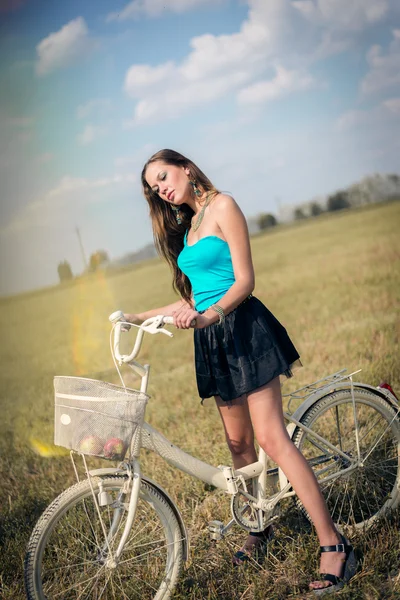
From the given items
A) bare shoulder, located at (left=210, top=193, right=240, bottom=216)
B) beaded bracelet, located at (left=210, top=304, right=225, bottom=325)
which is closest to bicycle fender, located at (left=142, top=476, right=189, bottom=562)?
beaded bracelet, located at (left=210, top=304, right=225, bottom=325)

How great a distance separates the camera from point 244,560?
262 centimetres

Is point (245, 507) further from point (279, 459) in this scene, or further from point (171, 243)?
point (171, 243)

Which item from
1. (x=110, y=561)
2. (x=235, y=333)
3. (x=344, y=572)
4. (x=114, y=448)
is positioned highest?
(x=235, y=333)

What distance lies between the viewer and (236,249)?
2.29 m

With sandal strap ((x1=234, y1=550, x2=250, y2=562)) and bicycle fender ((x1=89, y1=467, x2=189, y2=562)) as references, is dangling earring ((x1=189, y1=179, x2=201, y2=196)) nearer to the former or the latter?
bicycle fender ((x1=89, y1=467, x2=189, y2=562))

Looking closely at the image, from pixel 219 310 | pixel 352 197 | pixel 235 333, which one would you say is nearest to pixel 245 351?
pixel 235 333

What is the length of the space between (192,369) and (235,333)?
4.13 m

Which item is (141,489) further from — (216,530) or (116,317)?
(116,317)

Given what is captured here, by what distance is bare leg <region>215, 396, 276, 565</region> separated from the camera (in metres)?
2.58

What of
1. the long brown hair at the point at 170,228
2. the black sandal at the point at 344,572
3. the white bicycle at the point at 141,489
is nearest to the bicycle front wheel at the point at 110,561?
the white bicycle at the point at 141,489

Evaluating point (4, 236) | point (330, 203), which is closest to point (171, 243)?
point (4, 236)

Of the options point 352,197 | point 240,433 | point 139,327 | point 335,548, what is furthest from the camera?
point 352,197

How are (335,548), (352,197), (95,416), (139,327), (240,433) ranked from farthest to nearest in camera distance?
1. (352,197)
2. (240,433)
3. (335,548)
4. (139,327)
5. (95,416)

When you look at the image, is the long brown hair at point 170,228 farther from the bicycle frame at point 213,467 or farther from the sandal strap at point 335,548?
the sandal strap at point 335,548
